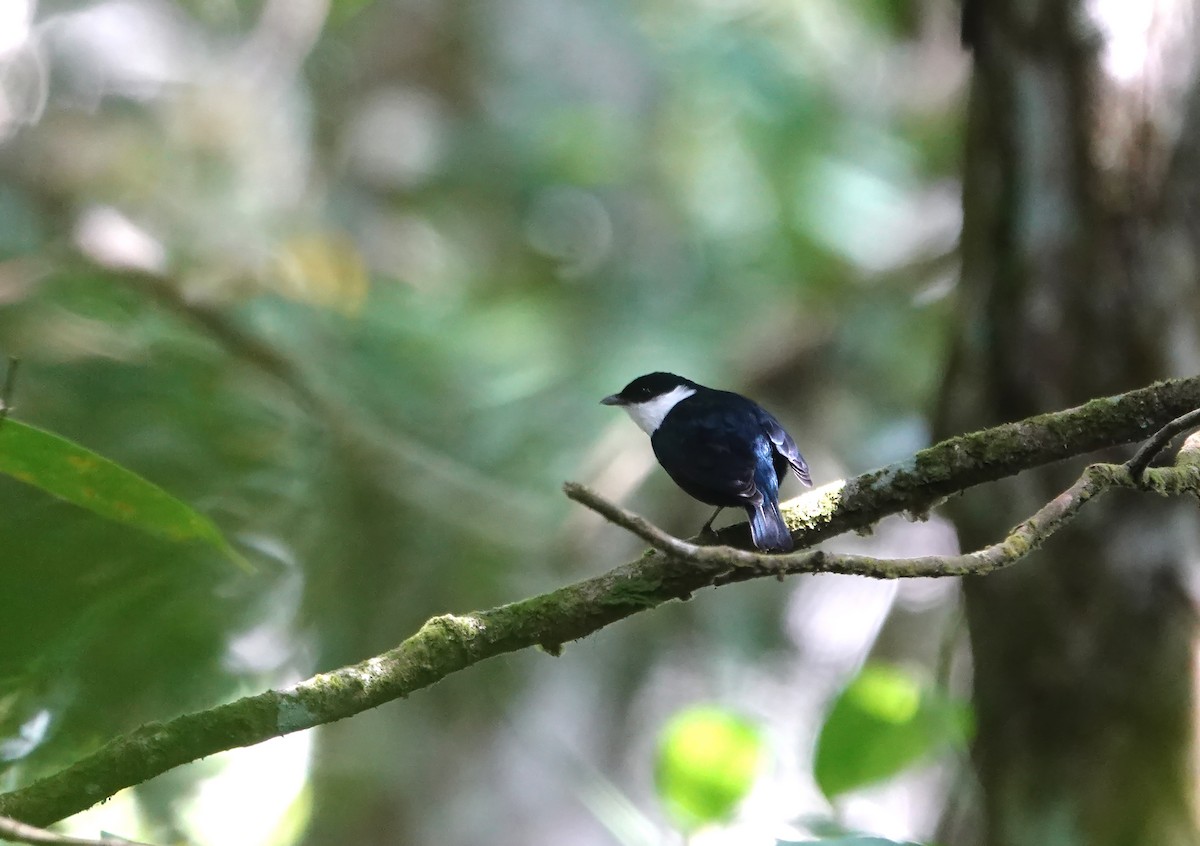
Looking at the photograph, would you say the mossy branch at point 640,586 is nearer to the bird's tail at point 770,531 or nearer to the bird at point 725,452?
the bird's tail at point 770,531

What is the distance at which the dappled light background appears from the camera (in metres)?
2.87

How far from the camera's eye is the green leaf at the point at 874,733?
188 centimetres

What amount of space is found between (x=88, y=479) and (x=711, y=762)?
1.24 m

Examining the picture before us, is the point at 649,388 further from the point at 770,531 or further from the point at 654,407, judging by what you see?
the point at 770,531

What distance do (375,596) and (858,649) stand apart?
81.4 inches

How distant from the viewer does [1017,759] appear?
7.56 feet

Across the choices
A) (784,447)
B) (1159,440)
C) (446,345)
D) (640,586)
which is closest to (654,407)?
(784,447)

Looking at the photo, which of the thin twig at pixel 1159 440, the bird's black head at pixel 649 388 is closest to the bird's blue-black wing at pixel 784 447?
the bird's black head at pixel 649 388

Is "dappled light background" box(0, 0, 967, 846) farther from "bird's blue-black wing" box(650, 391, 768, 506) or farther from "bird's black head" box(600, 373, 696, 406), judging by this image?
"bird's black head" box(600, 373, 696, 406)

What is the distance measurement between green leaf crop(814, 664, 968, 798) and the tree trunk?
0.48 metres

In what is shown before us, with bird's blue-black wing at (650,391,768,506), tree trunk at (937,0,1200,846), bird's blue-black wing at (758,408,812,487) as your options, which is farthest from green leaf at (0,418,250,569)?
tree trunk at (937,0,1200,846)

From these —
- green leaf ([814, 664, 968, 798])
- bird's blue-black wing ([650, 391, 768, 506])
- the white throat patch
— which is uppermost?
the white throat patch

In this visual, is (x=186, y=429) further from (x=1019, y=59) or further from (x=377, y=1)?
(x=377, y=1)

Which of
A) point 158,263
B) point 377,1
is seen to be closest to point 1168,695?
point 158,263
